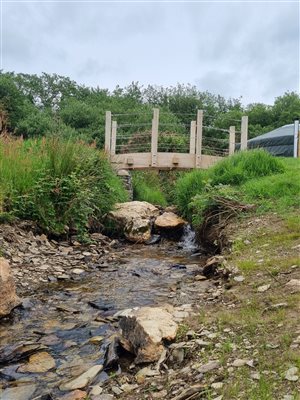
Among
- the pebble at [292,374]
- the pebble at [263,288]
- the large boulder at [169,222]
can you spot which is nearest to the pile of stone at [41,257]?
the large boulder at [169,222]

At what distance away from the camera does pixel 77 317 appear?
3277mm

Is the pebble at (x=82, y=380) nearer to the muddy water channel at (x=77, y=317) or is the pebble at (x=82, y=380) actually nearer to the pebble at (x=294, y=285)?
the muddy water channel at (x=77, y=317)

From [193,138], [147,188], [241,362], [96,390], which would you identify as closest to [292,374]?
[241,362]

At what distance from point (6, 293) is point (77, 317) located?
61cm

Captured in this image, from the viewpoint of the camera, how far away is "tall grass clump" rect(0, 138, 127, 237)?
5539mm

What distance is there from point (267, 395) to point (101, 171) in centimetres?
587

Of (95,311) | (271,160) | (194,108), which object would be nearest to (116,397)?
(95,311)

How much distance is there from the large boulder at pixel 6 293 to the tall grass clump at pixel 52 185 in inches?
77.2

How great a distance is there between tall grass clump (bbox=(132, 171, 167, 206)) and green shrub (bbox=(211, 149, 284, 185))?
4.21m

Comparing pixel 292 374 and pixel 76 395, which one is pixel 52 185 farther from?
pixel 292 374

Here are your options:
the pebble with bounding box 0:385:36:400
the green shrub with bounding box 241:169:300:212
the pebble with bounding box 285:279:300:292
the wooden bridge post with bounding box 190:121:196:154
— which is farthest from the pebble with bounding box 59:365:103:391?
the wooden bridge post with bounding box 190:121:196:154

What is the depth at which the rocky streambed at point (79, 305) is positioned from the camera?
2.29m

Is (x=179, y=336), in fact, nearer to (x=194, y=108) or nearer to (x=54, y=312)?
(x=54, y=312)

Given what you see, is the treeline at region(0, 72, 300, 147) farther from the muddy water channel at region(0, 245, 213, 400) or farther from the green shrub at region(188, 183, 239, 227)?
the muddy water channel at region(0, 245, 213, 400)
